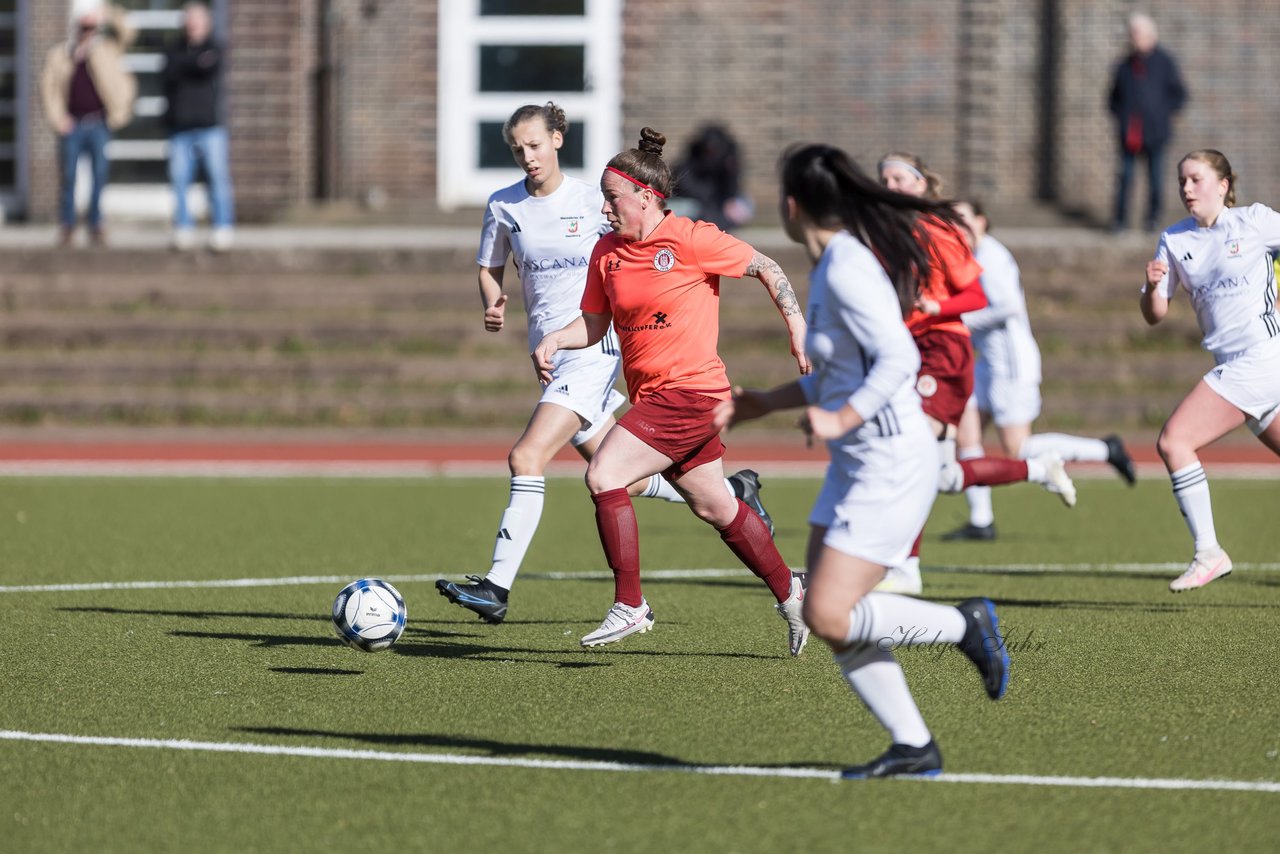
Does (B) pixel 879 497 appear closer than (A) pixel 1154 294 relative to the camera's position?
Yes

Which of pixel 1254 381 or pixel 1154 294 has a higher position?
pixel 1154 294

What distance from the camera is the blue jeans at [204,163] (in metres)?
19.5

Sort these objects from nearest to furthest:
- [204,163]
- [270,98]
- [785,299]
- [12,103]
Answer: [785,299] < [204,163] < [270,98] < [12,103]

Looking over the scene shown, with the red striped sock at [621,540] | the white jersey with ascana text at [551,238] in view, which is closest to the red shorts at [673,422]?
the red striped sock at [621,540]

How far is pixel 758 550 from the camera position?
24.7ft

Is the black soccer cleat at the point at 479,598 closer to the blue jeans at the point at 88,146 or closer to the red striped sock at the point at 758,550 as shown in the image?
the red striped sock at the point at 758,550

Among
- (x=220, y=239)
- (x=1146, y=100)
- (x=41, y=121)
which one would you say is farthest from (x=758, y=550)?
(x=41, y=121)

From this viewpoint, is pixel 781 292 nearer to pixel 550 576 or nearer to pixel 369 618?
pixel 369 618

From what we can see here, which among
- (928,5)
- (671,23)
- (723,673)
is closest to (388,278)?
(671,23)

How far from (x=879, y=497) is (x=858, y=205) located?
841 millimetres

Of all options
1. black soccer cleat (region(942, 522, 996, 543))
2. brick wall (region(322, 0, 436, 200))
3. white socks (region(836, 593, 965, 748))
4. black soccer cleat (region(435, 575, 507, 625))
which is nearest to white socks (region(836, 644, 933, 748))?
white socks (region(836, 593, 965, 748))

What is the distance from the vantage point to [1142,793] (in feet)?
17.5

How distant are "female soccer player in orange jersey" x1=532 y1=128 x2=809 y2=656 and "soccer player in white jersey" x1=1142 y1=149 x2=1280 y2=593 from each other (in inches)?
85.0

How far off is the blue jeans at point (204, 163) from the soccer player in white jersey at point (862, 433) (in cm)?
1493
